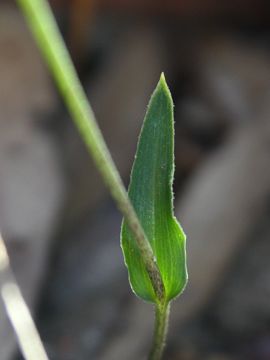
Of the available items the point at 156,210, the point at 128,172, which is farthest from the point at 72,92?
the point at 128,172

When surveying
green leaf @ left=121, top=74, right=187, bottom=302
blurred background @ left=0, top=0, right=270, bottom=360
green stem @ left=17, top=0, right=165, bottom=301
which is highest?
green stem @ left=17, top=0, right=165, bottom=301

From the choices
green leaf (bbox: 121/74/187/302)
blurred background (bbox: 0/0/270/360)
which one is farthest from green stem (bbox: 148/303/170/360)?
blurred background (bbox: 0/0/270/360)

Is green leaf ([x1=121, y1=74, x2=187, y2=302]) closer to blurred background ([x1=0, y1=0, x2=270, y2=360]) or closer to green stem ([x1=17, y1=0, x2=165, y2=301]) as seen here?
green stem ([x1=17, y1=0, x2=165, y2=301])

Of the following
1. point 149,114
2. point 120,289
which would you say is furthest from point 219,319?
point 149,114

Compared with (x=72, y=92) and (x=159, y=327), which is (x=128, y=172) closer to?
(x=159, y=327)

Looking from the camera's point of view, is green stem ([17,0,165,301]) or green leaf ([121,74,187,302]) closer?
green stem ([17,0,165,301])

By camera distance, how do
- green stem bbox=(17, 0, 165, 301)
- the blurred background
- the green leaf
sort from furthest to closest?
the blurred background → the green leaf → green stem bbox=(17, 0, 165, 301)
